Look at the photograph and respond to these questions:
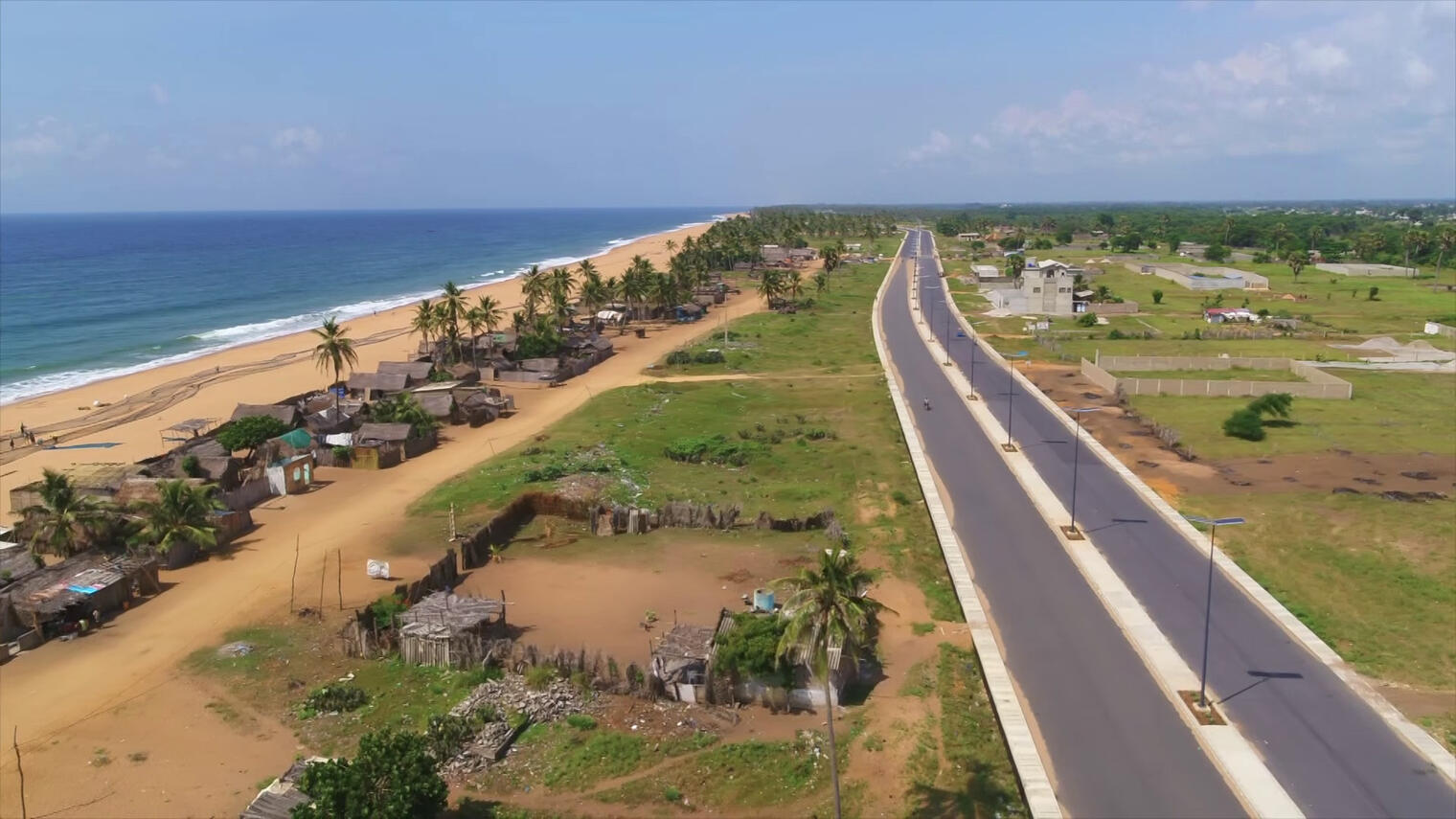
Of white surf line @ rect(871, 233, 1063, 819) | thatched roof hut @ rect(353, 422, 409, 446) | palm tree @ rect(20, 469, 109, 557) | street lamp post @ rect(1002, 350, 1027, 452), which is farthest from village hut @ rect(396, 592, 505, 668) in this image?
street lamp post @ rect(1002, 350, 1027, 452)

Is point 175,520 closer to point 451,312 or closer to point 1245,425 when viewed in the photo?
point 451,312

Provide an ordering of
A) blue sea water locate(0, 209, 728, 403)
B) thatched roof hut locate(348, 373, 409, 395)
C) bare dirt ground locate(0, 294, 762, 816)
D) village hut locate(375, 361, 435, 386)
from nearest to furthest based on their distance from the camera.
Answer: bare dirt ground locate(0, 294, 762, 816) < thatched roof hut locate(348, 373, 409, 395) < village hut locate(375, 361, 435, 386) < blue sea water locate(0, 209, 728, 403)

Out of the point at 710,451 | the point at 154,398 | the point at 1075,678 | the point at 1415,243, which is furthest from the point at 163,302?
the point at 1415,243

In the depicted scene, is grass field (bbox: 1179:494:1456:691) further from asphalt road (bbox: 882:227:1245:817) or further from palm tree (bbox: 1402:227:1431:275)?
palm tree (bbox: 1402:227:1431:275)

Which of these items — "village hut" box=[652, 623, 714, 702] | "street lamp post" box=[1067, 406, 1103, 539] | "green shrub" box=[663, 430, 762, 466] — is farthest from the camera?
"green shrub" box=[663, 430, 762, 466]

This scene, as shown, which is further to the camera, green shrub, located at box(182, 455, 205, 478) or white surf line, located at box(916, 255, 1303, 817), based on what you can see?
green shrub, located at box(182, 455, 205, 478)

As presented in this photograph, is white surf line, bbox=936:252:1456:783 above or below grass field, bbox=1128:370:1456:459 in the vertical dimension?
below

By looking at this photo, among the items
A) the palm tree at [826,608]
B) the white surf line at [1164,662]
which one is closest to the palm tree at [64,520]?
the palm tree at [826,608]
